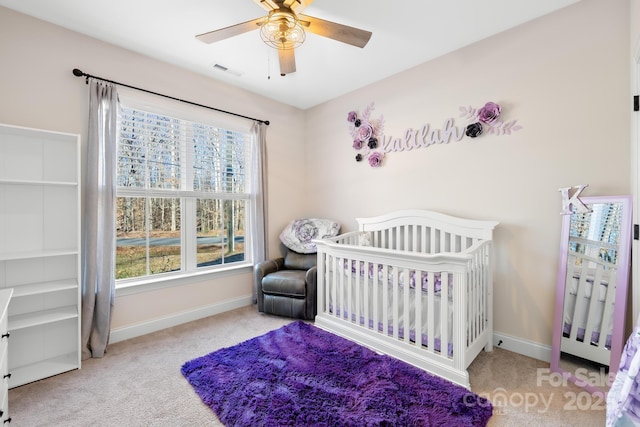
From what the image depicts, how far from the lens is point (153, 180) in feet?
8.97

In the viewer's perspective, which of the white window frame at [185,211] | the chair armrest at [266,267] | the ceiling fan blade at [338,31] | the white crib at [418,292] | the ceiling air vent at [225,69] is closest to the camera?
the ceiling fan blade at [338,31]

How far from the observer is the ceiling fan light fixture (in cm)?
158

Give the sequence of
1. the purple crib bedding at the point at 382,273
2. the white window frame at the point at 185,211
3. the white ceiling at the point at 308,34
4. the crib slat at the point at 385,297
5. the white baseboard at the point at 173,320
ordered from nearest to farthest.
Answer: the white ceiling at the point at 308,34 → the purple crib bedding at the point at 382,273 → the crib slat at the point at 385,297 → the white baseboard at the point at 173,320 → the white window frame at the point at 185,211

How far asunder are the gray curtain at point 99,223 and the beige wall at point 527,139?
8.65 feet

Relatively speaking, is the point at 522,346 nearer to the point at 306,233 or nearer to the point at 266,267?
the point at 306,233

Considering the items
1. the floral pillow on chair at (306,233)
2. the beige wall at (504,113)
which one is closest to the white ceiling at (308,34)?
the beige wall at (504,113)

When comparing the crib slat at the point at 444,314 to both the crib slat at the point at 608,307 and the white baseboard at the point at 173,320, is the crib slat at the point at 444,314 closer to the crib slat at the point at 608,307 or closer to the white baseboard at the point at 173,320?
the crib slat at the point at 608,307

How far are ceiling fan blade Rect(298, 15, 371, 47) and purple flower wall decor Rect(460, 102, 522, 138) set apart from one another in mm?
1263

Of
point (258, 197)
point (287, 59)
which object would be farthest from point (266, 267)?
point (287, 59)

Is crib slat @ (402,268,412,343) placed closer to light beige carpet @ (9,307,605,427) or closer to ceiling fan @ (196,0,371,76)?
light beige carpet @ (9,307,605,427)

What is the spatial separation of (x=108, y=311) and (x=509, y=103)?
3.67 m

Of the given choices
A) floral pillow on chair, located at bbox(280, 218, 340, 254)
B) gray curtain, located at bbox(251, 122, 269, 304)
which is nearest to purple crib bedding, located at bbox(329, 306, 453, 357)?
floral pillow on chair, located at bbox(280, 218, 340, 254)

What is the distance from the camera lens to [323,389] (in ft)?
5.85

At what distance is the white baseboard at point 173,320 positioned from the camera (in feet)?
8.14
